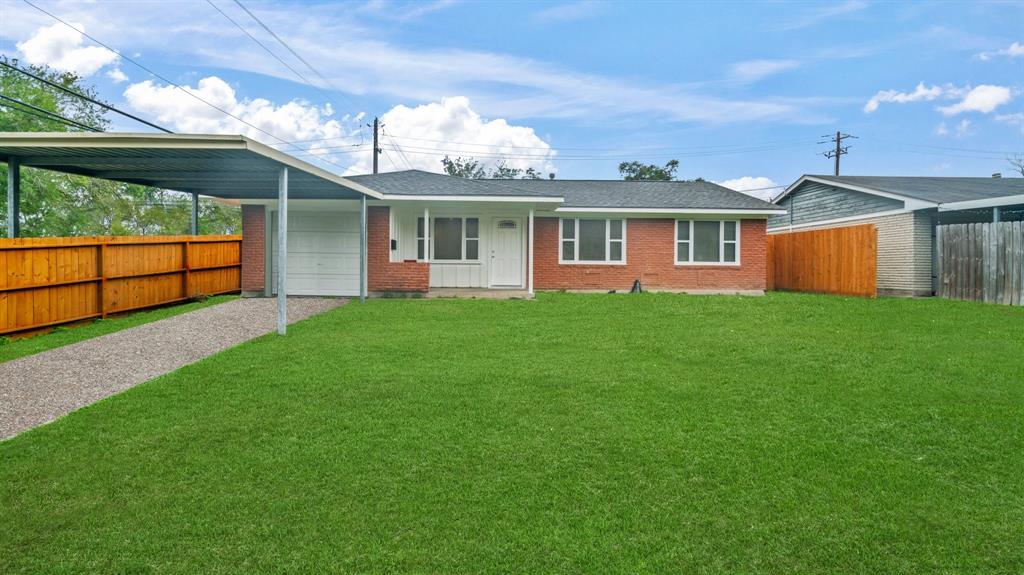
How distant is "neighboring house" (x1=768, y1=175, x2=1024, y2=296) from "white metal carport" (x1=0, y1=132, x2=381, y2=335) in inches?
616

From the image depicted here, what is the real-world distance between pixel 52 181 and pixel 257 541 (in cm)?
3058

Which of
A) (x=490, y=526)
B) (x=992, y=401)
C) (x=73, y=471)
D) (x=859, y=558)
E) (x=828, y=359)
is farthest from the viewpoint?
(x=828, y=359)

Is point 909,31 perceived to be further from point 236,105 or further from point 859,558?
point 236,105

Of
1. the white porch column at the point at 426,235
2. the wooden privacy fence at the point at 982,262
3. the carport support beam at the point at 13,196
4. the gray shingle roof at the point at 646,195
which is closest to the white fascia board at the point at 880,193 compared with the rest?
the wooden privacy fence at the point at 982,262

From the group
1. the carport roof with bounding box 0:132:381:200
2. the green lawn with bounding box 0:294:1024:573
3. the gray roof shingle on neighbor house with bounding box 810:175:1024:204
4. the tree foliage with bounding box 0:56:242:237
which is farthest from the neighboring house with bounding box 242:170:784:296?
the tree foliage with bounding box 0:56:242:237

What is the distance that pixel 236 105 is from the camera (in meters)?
23.1

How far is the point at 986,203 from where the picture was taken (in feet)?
57.2

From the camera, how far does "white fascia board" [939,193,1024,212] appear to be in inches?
649

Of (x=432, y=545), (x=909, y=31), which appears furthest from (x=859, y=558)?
(x=909, y=31)

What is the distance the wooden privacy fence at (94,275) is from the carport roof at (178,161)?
1.46 metres

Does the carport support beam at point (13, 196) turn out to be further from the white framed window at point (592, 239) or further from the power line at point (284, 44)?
the white framed window at point (592, 239)

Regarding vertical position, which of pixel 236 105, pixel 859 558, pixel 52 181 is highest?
pixel 236 105

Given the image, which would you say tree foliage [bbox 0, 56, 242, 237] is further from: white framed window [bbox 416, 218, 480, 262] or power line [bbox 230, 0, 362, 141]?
Answer: white framed window [bbox 416, 218, 480, 262]

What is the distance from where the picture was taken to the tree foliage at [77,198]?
26.6 meters
